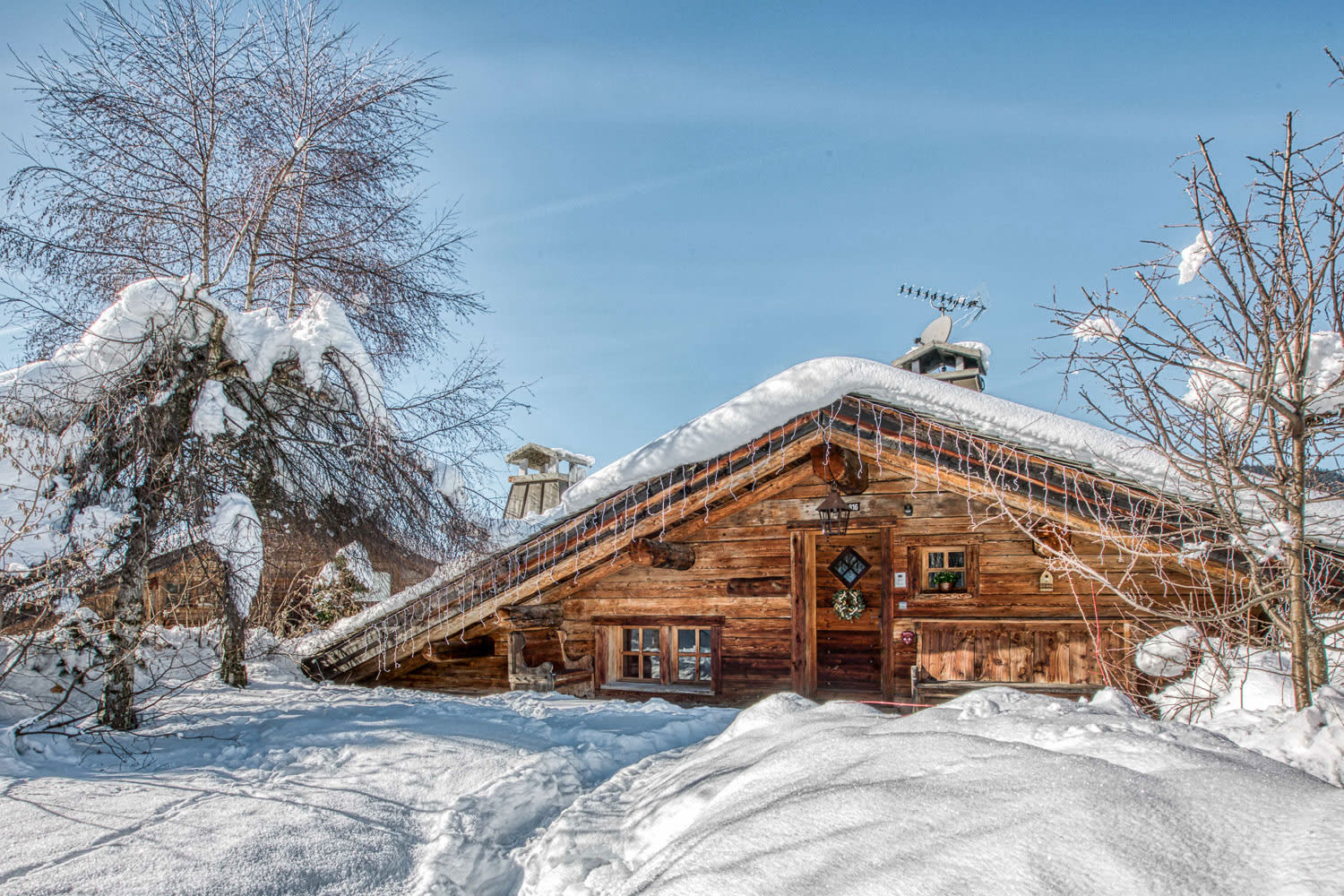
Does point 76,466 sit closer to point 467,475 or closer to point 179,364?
point 179,364

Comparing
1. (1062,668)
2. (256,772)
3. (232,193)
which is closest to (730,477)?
(1062,668)

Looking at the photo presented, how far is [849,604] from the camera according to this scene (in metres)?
8.40

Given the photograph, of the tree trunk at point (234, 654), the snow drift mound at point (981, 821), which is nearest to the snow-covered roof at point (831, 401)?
the tree trunk at point (234, 654)

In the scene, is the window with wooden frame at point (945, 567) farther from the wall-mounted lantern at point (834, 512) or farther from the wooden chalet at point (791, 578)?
the wall-mounted lantern at point (834, 512)

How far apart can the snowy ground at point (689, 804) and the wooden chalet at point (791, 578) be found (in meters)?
2.11

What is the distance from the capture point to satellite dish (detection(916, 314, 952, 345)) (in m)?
16.0

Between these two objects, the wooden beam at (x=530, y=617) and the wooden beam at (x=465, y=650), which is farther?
the wooden beam at (x=465, y=650)

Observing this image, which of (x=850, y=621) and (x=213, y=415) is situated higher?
(x=213, y=415)

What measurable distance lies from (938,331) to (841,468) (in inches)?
368

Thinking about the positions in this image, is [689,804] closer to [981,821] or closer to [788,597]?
[981,821]

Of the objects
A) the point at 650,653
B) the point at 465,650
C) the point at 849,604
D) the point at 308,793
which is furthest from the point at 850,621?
the point at 308,793

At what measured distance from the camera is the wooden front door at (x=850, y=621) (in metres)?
8.42

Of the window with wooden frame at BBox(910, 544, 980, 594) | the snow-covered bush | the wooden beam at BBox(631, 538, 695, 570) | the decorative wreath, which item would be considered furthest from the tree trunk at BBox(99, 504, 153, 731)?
the window with wooden frame at BBox(910, 544, 980, 594)

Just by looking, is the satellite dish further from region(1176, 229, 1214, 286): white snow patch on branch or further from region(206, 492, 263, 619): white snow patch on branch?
region(206, 492, 263, 619): white snow patch on branch
